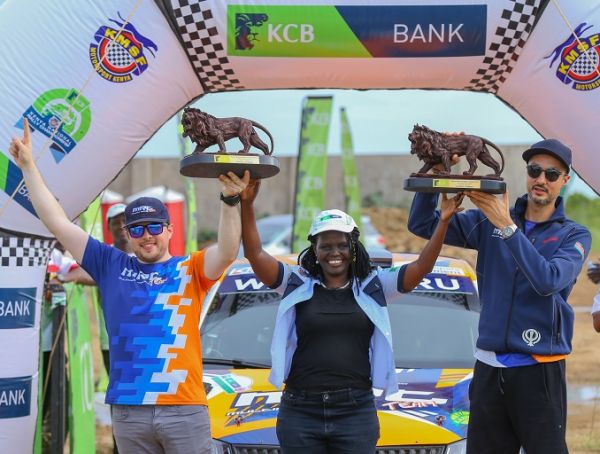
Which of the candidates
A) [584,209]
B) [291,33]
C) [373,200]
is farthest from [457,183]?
[373,200]

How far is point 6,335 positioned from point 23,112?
1.25 metres

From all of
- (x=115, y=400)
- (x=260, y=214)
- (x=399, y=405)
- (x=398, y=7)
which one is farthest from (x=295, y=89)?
(x=260, y=214)

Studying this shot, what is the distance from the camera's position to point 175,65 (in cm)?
559

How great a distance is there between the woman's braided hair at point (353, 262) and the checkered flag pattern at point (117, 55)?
1956mm

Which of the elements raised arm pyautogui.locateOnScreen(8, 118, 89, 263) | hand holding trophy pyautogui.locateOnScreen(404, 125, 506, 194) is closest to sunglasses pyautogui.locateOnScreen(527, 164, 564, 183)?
hand holding trophy pyautogui.locateOnScreen(404, 125, 506, 194)

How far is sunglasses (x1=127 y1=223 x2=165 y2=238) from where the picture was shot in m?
4.16

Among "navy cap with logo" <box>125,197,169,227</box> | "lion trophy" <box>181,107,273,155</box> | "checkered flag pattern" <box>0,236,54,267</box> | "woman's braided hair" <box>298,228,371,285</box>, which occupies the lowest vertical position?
"woman's braided hair" <box>298,228,371,285</box>

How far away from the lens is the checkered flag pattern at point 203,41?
547 centimetres

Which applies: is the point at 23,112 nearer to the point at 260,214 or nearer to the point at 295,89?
the point at 295,89

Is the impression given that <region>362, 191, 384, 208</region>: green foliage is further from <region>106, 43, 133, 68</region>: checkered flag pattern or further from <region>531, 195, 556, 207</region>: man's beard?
<region>531, 195, 556, 207</region>: man's beard

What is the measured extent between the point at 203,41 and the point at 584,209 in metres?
23.5

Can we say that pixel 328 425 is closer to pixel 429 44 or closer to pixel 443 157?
pixel 443 157

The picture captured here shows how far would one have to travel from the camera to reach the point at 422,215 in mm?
4332

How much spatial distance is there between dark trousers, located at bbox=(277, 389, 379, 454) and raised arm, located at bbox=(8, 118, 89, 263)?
4.04ft
